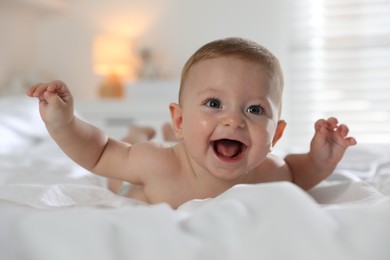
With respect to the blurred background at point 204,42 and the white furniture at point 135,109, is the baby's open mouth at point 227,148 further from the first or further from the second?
the blurred background at point 204,42

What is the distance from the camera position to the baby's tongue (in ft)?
3.02

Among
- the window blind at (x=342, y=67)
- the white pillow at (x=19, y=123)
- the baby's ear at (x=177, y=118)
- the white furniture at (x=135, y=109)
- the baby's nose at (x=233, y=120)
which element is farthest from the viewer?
the window blind at (x=342, y=67)

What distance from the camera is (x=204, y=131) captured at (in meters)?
0.91

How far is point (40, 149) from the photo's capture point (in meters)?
1.96

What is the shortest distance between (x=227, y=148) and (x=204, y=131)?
0.16ft

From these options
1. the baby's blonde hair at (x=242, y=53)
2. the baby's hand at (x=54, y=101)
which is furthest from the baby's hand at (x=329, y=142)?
the baby's hand at (x=54, y=101)

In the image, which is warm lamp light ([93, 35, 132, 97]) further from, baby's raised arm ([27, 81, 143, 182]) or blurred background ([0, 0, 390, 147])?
baby's raised arm ([27, 81, 143, 182])

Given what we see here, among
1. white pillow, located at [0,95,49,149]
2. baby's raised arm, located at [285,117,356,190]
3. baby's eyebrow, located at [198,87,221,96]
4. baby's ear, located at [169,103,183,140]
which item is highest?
baby's eyebrow, located at [198,87,221,96]

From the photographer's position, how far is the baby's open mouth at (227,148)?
3.01 ft

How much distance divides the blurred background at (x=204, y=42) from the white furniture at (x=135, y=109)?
0.03 meters

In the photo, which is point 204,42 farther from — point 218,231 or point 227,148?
point 218,231

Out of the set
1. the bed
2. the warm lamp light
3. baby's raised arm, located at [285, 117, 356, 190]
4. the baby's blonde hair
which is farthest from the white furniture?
the bed

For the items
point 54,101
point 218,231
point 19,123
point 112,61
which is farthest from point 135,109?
point 218,231

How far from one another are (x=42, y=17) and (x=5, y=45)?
23.9 inches
